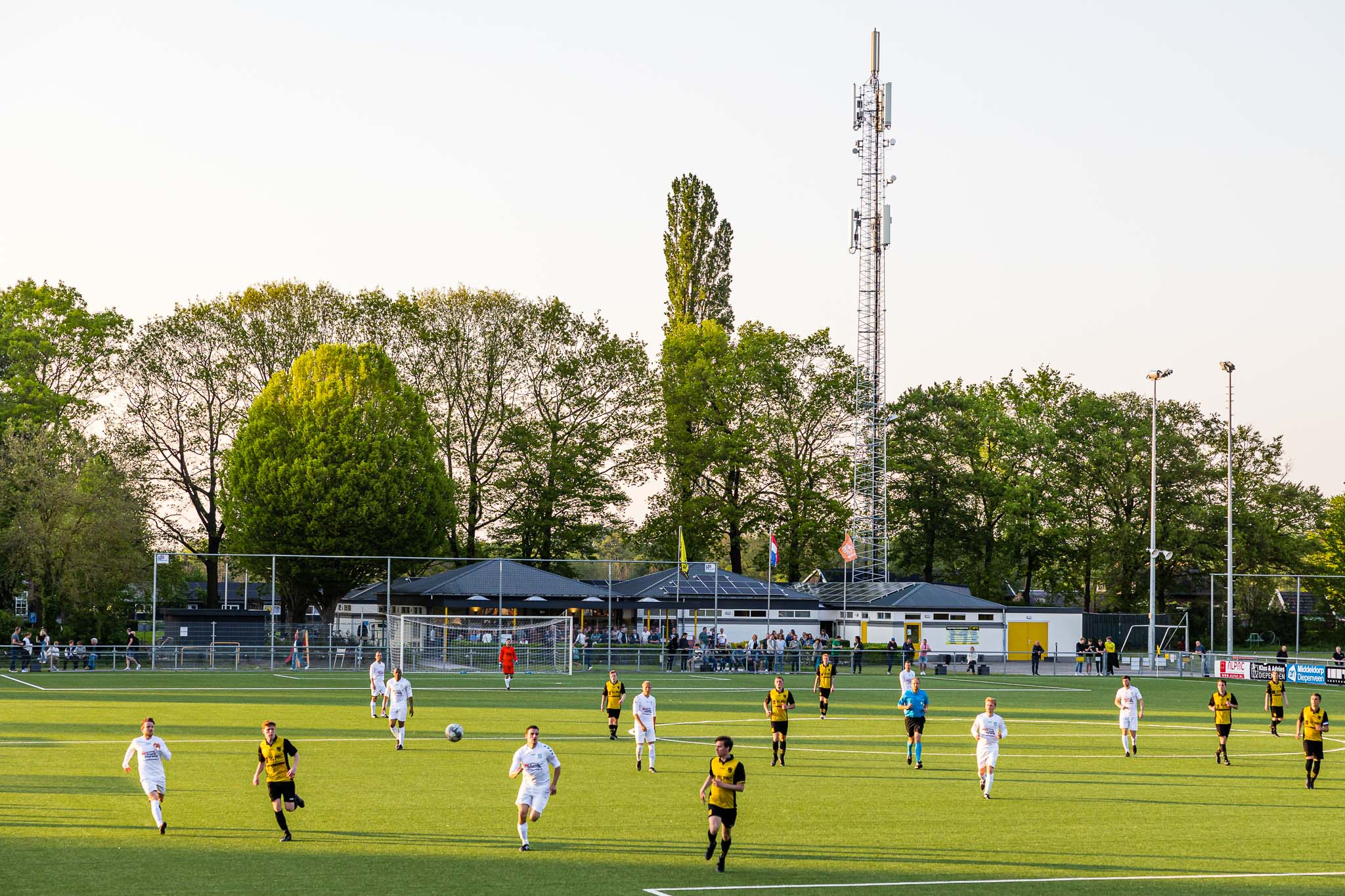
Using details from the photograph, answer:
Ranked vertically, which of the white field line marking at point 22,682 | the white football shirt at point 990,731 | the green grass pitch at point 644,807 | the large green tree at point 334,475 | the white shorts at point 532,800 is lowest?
the white field line marking at point 22,682

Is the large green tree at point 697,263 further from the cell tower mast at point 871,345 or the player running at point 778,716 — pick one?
the player running at point 778,716

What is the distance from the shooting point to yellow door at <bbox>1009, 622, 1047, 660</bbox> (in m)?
69.7

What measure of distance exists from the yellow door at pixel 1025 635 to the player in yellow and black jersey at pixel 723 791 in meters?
56.2

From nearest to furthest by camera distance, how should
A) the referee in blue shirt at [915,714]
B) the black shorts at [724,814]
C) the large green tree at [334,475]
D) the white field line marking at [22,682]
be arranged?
the black shorts at [724,814] → the referee in blue shirt at [915,714] → the white field line marking at [22,682] → the large green tree at [334,475]

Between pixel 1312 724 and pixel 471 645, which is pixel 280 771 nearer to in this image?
pixel 1312 724

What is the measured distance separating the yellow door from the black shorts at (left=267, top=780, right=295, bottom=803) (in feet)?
185

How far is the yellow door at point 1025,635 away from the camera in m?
69.7

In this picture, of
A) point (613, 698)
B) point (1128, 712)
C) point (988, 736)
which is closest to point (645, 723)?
point (613, 698)

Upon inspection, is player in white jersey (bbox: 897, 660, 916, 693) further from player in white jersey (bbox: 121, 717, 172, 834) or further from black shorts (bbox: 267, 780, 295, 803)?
player in white jersey (bbox: 121, 717, 172, 834)

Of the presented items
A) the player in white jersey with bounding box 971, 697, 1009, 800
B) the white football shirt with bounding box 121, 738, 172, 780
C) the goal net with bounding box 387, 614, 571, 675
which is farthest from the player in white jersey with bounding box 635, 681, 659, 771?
the goal net with bounding box 387, 614, 571, 675

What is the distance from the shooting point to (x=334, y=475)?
66.2 meters

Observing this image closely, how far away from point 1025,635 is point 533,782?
56560mm

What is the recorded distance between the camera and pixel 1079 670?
61719 millimetres

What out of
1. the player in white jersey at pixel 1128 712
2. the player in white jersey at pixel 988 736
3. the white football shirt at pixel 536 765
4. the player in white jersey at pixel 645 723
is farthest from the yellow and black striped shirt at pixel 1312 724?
the white football shirt at pixel 536 765
